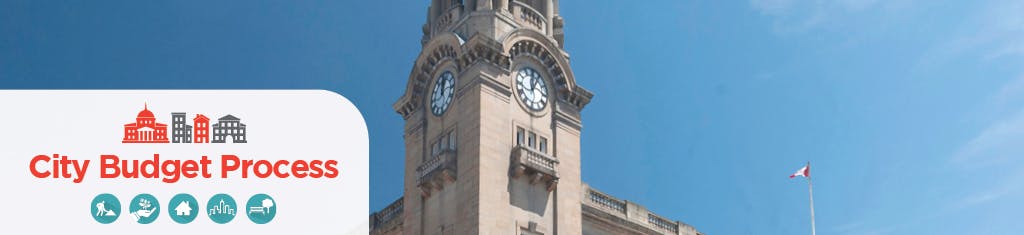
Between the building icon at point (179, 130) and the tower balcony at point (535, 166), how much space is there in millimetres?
20307

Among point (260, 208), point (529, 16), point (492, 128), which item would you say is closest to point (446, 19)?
point (529, 16)

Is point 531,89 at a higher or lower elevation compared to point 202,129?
higher

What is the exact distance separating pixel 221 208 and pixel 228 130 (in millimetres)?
2979

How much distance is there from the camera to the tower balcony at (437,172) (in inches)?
2288

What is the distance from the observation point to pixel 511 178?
57875 millimetres

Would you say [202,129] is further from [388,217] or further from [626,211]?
[626,211]


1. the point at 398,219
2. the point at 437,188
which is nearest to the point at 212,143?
the point at 437,188

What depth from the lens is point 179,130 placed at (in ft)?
133

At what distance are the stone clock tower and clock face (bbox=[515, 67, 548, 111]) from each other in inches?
2.3

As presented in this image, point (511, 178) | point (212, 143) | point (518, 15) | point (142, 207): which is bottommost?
point (142, 207)

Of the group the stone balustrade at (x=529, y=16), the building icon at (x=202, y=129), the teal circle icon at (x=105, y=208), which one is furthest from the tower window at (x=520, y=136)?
the teal circle icon at (x=105, y=208)

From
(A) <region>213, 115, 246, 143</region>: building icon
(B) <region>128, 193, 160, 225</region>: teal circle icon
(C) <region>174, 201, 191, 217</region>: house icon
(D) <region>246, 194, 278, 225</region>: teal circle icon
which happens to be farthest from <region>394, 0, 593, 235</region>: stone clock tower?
(B) <region>128, 193, 160, 225</region>: teal circle icon

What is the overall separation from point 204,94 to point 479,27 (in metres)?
22.7

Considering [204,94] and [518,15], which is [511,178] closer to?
[518,15]
